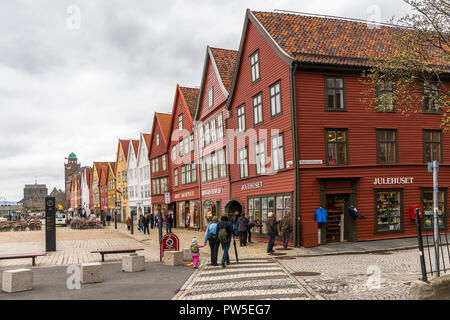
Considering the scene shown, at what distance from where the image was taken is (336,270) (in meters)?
13.5

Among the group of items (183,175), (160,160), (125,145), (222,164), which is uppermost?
(125,145)

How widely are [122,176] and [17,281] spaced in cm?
5830

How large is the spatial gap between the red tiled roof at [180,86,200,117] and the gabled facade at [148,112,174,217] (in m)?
6.45

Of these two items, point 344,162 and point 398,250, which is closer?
point 398,250

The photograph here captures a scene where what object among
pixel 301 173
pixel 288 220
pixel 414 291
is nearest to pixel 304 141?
pixel 301 173

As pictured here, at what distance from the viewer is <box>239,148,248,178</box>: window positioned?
27.4m

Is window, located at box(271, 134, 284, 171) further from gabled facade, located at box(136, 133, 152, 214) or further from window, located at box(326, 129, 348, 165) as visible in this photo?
gabled facade, located at box(136, 133, 152, 214)

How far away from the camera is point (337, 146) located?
21.7 meters

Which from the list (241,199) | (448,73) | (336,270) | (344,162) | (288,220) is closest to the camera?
(336,270)

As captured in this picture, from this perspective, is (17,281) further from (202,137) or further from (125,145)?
(125,145)

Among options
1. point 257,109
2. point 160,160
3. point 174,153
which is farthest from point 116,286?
point 160,160

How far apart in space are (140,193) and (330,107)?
41.3 metres

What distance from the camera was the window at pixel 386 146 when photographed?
877 inches

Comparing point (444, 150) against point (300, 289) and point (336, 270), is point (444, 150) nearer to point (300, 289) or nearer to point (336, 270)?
point (336, 270)
